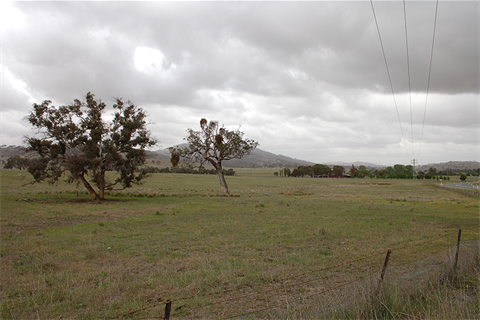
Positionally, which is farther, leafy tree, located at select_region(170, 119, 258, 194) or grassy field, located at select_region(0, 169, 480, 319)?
leafy tree, located at select_region(170, 119, 258, 194)

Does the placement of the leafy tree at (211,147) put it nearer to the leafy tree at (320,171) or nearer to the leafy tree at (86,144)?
the leafy tree at (86,144)

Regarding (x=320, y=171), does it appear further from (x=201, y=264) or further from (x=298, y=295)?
(x=298, y=295)

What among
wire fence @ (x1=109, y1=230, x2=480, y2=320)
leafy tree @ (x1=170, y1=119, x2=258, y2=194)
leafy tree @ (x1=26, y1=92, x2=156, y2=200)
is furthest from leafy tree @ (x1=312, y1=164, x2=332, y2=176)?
wire fence @ (x1=109, y1=230, x2=480, y2=320)

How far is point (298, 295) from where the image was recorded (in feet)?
22.8

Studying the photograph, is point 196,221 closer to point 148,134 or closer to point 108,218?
point 108,218

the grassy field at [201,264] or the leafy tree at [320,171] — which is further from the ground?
the leafy tree at [320,171]

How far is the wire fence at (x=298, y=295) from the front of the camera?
5617 mm

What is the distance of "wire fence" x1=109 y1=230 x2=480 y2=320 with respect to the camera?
562cm

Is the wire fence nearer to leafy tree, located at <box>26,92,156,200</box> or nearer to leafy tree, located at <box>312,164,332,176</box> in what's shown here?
leafy tree, located at <box>26,92,156,200</box>

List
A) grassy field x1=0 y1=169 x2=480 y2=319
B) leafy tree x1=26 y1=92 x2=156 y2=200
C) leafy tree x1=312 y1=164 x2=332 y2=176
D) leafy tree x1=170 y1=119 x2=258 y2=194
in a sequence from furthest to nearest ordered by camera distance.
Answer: leafy tree x1=312 y1=164 x2=332 y2=176 < leafy tree x1=170 y1=119 x2=258 y2=194 < leafy tree x1=26 y1=92 x2=156 y2=200 < grassy field x1=0 y1=169 x2=480 y2=319

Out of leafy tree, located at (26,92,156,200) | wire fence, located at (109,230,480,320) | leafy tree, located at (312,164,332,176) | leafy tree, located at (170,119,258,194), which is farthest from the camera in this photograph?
leafy tree, located at (312,164,332,176)

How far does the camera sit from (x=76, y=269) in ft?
29.2

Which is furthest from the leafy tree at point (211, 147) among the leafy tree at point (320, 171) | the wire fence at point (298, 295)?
the leafy tree at point (320, 171)

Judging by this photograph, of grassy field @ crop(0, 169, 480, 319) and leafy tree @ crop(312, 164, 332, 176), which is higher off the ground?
leafy tree @ crop(312, 164, 332, 176)
